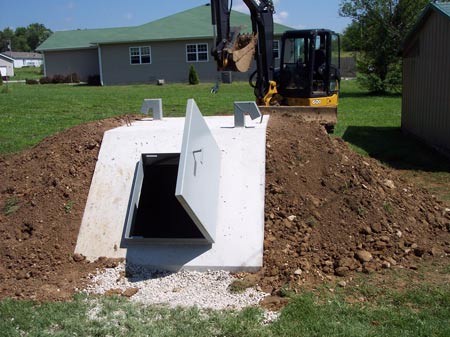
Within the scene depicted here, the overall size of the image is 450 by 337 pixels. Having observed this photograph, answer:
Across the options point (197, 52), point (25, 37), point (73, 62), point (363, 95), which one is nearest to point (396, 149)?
point (363, 95)

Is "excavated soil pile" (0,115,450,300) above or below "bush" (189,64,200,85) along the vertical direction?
below

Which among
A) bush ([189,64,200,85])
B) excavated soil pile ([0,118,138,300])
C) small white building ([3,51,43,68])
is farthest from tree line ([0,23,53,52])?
excavated soil pile ([0,118,138,300])

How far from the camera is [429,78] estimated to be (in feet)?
42.5

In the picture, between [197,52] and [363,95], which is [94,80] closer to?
[197,52]

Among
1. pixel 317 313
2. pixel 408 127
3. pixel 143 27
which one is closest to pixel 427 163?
pixel 408 127

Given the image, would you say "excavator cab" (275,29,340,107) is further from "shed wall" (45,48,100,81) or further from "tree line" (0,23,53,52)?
"tree line" (0,23,53,52)

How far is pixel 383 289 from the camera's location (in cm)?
507

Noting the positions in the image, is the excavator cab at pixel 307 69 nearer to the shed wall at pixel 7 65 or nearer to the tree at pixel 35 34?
the shed wall at pixel 7 65

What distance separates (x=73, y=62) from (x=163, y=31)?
339 inches

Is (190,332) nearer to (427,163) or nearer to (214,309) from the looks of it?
(214,309)

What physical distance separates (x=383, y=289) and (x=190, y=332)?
184 centimetres

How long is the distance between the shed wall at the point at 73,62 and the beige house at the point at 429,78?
2976 centimetres

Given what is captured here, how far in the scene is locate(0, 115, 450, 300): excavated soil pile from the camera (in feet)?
18.1

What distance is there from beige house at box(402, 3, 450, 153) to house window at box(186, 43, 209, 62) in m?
22.1
